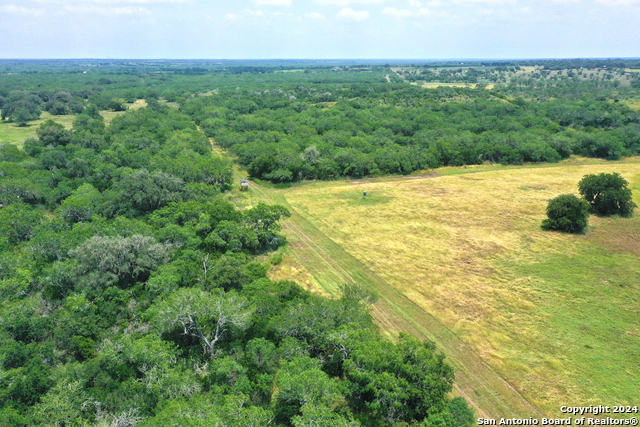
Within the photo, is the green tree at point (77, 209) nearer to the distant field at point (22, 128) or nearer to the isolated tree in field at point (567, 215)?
the distant field at point (22, 128)

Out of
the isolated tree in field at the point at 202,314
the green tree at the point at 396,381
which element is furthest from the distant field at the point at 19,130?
→ the green tree at the point at 396,381

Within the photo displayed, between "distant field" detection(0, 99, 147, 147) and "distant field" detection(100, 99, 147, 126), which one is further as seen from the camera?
"distant field" detection(100, 99, 147, 126)

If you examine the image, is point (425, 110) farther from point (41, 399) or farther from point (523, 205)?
point (41, 399)

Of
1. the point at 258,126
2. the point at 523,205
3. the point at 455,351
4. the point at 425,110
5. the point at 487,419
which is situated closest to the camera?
the point at 487,419

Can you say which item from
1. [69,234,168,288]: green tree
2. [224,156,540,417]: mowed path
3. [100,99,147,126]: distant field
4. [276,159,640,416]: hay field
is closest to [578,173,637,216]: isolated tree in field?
[276,159,640,416]: hay field

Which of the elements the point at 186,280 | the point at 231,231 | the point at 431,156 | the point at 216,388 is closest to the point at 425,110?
the point at 431,156

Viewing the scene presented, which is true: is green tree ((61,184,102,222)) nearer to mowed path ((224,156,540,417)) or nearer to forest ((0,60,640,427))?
forest ((0,60,640,427))

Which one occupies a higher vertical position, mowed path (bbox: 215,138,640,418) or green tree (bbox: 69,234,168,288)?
green tree (bbox: 69,234,168,288)
